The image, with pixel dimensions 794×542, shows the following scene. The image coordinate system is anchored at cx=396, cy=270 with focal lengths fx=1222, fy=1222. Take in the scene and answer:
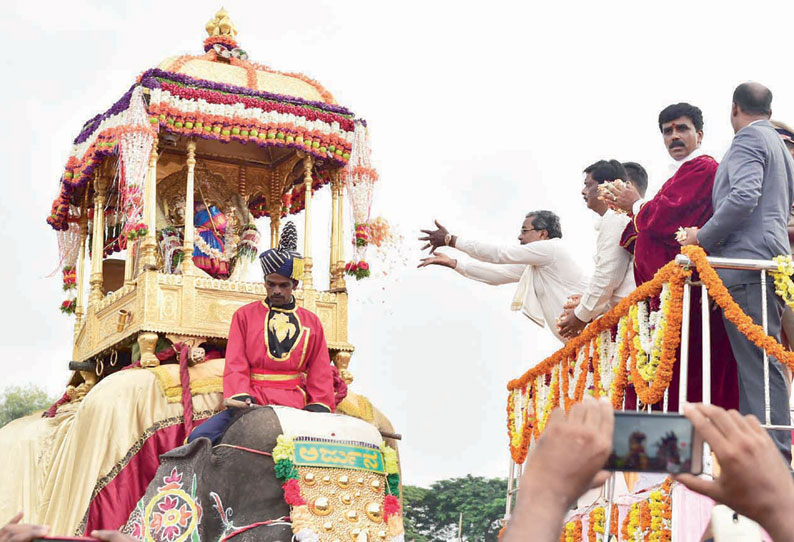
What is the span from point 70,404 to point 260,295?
83.1 inches

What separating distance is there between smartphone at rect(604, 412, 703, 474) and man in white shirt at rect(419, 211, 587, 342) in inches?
226

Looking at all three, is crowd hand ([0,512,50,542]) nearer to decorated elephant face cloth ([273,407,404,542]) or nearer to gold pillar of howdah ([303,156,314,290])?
decorated elephant face cloth ([273,407,404,542])

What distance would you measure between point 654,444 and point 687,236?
3956 millimetres

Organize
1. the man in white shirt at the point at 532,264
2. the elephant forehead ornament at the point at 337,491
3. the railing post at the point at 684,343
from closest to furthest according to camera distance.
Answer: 1. the railing post at the point at 684,343
2. the elephant forehead ornament at the point at 337,491
3. the man in white shirt at the point at 532,264

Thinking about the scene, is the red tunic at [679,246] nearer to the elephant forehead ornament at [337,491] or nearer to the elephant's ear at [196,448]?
the elephant forehead ornament at [337,491]

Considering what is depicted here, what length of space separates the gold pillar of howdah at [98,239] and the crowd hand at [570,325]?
6.31 metres

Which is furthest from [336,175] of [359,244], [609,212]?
[609,212]

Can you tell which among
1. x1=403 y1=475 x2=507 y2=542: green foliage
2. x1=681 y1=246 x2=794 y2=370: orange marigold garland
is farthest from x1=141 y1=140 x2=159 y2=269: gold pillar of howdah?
x1=403 y1=475 x2=507 y2=542: green foliage

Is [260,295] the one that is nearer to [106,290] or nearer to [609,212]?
[106,290]

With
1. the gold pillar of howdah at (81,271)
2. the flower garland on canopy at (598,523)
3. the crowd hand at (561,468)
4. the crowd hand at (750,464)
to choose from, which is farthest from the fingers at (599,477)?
the gold pillar of howdah at (81,271)

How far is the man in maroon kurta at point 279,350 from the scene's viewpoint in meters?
7.94

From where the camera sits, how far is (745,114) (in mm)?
5742

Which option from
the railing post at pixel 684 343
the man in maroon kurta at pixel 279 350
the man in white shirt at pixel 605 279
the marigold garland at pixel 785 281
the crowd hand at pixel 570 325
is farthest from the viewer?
the man in maroon kurta at pixel 279 350

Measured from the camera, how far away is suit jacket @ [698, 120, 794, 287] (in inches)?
214
